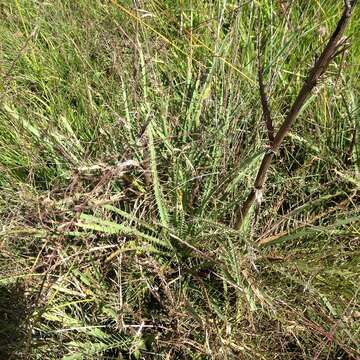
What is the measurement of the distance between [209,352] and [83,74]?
0.85 metres

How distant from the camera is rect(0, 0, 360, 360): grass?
1.14 metres

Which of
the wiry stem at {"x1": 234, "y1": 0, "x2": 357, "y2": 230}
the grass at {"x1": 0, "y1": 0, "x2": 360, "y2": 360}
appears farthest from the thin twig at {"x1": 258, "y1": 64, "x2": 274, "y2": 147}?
the grass at {"x1": 0, "y1": 0, "x2": 360, "y2": 360}

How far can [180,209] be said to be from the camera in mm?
1238

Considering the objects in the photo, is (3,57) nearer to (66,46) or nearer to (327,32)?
(66,46)

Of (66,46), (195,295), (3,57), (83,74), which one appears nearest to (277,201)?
(195,295)

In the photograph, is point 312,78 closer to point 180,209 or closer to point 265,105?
point 265,105

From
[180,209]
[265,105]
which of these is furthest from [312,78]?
[180,209]

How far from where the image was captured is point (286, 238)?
3.82 feet

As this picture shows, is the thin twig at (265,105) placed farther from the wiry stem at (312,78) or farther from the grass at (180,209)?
the grass at (180,209)

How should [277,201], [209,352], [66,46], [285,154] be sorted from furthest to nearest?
[66,46]
[285,154]
[277,201]
[209,352]

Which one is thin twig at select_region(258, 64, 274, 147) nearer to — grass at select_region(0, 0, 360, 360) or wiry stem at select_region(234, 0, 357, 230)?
wiry stem at select_region(234, 0, 357, 230)

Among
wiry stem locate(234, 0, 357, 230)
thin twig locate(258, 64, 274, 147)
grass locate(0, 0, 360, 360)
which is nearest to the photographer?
wiry stem locate(234, 0, 357, 230)

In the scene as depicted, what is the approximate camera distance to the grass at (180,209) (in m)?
1.14

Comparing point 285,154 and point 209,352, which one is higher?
point 285,154
